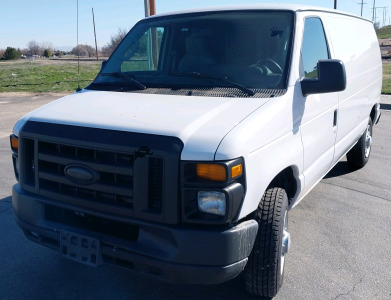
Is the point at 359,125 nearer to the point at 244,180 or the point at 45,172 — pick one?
the point at 244,180

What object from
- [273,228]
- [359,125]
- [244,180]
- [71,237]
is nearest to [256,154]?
[244,180]

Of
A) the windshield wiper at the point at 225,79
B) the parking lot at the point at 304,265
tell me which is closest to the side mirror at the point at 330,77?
the windshield wiper at the point at 225,79

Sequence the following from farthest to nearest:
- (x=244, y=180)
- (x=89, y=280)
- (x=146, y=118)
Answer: (x=89, y=280), (x=146, y=118), (x=244, y=180)

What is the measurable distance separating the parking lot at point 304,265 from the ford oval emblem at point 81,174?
904 mm

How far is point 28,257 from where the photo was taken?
13.3ft

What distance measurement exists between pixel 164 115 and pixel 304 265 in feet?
6.06

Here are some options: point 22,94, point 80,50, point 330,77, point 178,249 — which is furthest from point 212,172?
point 22,94

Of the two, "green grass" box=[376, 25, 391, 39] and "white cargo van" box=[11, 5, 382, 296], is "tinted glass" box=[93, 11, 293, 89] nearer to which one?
"white cargo van" box=[11, 5, 382, 296]

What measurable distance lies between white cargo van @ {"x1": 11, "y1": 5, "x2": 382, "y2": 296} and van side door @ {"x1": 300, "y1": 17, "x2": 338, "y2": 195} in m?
0.02

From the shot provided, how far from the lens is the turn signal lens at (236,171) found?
270 cm

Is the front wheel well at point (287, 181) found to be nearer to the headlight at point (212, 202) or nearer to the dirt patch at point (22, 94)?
the headlight at point (212, 202)

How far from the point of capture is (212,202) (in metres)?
2.72

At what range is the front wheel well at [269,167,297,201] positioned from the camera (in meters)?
3.51

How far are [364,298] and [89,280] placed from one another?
211cm
